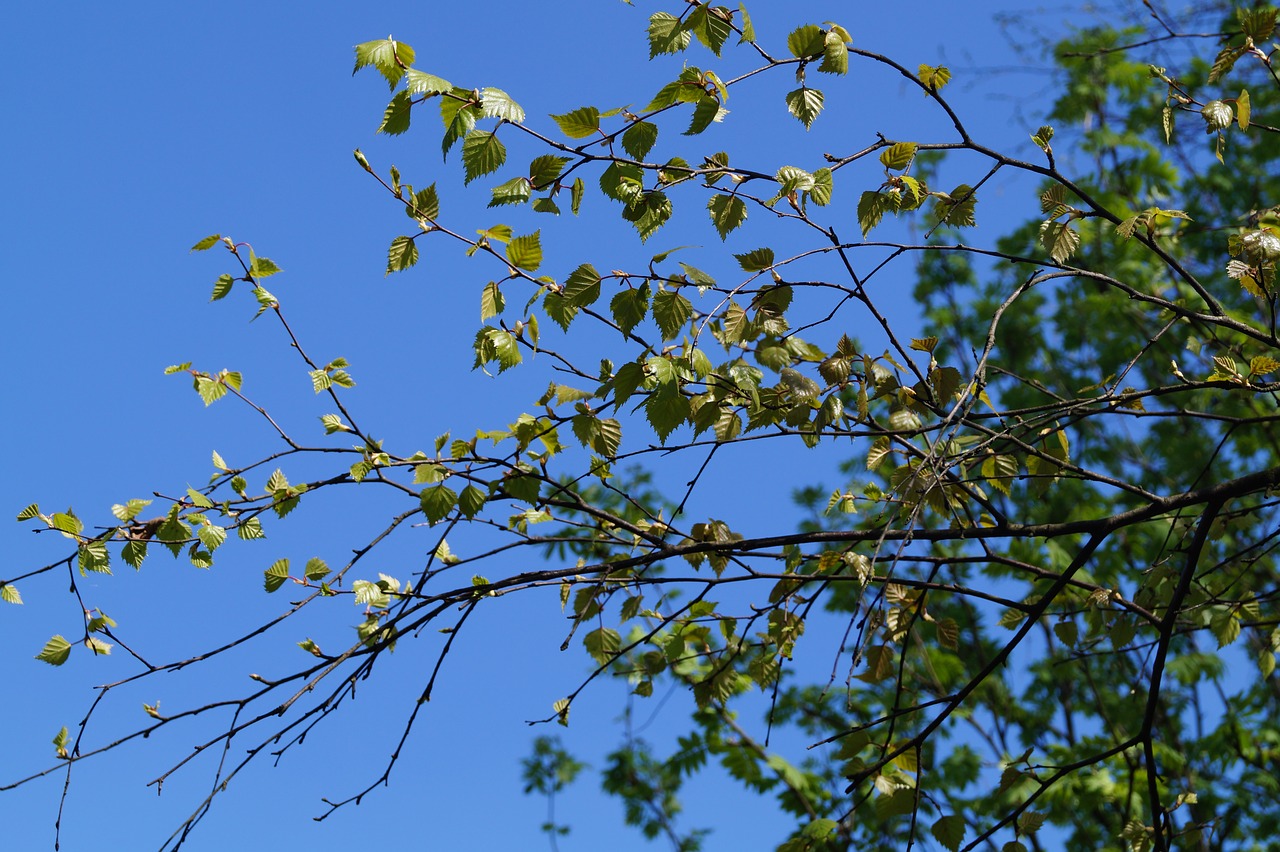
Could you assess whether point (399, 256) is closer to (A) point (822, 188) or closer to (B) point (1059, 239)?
(A) point (822, 188)

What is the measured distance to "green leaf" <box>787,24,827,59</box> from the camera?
7.15ft

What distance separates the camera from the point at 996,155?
7.76 feet

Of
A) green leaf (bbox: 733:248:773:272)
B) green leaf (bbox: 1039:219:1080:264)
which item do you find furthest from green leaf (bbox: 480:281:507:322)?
green leaf (bbox: 1039:219:1080:264)

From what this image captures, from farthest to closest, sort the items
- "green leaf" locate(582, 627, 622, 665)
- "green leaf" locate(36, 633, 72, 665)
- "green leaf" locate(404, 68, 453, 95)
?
"green leaf" locate(582, 627, 622, 665)
"green leaf" locate(36, 633, 72, 665)
"green leaf" locate(404, 68, 453, 95)

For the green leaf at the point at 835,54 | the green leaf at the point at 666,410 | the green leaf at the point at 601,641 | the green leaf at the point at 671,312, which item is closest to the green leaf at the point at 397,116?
the green leaf at the point at 671,312

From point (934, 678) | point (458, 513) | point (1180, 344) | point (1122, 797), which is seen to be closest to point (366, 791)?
point (458, 513)

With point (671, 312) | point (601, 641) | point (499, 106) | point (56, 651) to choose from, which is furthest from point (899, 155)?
point (56, 651)

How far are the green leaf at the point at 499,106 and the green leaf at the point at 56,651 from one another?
67.8 inches

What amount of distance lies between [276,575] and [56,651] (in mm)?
579

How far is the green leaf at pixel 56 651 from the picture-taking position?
8.70 ft

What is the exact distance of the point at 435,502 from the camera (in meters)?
2.37

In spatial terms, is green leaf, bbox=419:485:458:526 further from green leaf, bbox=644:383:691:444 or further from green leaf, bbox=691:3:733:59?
green leaf, bbox=691:3:733:59

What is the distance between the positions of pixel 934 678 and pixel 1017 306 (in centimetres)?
447

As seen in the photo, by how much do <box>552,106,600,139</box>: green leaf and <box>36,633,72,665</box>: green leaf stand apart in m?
1.79
